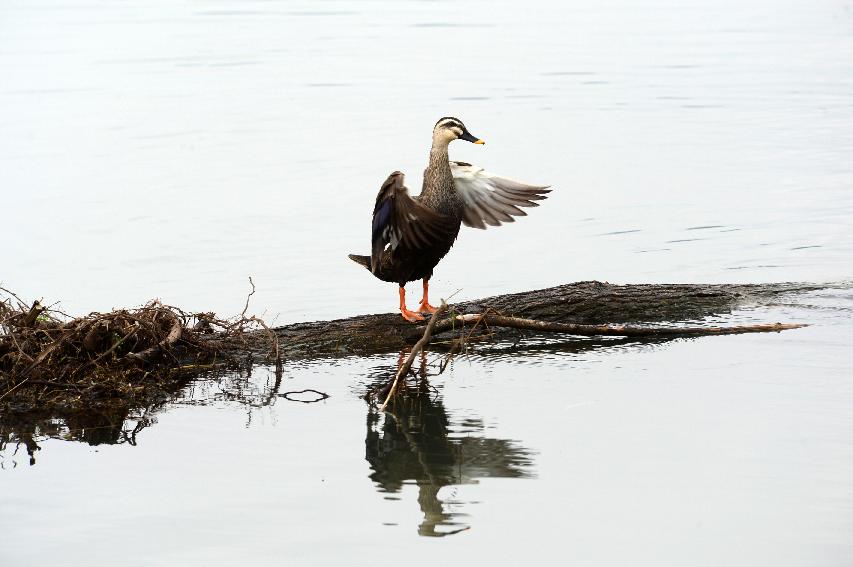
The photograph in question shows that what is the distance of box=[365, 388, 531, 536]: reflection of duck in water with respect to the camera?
6.90 meters

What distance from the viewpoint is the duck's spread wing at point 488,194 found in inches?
359

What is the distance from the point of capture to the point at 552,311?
8.43 metres

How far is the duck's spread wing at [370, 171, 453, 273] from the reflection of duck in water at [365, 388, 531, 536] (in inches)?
43.2

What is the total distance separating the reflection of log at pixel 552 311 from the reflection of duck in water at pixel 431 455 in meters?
0.62

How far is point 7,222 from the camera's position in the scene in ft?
46.3

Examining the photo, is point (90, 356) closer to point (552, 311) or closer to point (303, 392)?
point (303, 392)

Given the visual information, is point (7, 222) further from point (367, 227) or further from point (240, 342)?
point (240, 342)

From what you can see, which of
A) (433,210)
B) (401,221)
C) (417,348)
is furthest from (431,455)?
(433,210)

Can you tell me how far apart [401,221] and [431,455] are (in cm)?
170

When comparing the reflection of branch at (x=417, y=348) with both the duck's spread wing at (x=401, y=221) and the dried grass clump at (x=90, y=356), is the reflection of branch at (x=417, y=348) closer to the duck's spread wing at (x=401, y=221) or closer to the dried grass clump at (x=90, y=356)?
the duck's spread wing at (x=401, y=221)

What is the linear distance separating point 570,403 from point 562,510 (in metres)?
1.55

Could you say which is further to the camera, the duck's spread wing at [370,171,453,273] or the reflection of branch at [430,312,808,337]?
the duck's spread wing at [370,171,453,273]

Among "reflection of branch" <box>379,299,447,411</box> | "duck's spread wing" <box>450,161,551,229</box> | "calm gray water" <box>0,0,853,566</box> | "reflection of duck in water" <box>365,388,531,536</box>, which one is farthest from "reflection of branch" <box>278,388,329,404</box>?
"duck's spread wing" <box>450,161,551,229</box>

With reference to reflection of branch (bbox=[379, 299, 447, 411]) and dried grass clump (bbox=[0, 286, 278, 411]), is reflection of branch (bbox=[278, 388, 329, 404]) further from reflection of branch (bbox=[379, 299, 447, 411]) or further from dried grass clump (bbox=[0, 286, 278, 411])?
reflection of branch (bbox=[379, 299, 447, 411])
